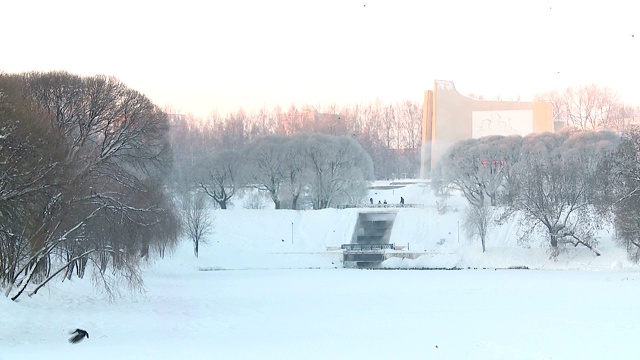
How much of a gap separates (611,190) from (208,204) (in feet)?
128

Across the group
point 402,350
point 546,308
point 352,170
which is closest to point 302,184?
point 352,170

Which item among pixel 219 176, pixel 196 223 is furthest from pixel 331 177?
pixel 196 223

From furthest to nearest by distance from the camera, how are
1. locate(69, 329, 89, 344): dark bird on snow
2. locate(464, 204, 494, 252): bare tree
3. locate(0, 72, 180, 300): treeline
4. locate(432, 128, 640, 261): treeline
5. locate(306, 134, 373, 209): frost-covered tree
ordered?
locate(306, 134, 373, 209): frost-covered tree → locate(464, 204, 494, 252): bare tree → locate(432, 128, 640, 261): treeline → locate(0, 72, 180, 300): treeline → locate(69, 329, 89, 344): dark bird on snow

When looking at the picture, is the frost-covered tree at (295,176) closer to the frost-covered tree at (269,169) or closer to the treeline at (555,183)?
the frost-covered tree at (269,169)

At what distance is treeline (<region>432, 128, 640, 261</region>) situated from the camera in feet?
136

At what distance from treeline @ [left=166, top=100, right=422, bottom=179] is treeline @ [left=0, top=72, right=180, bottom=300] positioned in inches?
2382

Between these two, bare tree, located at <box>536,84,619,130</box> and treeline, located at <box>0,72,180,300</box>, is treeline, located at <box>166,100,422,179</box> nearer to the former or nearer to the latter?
bare tree, located at <box>536,84,619,130</box>

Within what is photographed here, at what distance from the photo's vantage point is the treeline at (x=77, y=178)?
76.1ft

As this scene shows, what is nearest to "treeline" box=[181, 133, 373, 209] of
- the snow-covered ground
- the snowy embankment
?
the snowy embankment

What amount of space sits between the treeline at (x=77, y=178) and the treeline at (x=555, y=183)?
20288 mm

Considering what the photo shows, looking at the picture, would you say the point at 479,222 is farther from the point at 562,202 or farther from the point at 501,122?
the point at 501,122

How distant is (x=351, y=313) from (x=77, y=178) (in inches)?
349

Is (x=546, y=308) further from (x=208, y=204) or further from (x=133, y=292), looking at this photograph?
(x=208, y=204)

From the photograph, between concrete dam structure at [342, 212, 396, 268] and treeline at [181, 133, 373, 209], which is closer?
concrete dam structure at [342, 212, 396, 268]
